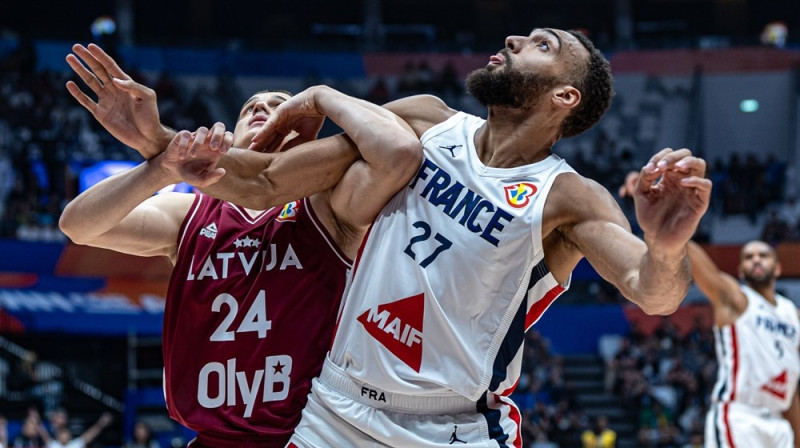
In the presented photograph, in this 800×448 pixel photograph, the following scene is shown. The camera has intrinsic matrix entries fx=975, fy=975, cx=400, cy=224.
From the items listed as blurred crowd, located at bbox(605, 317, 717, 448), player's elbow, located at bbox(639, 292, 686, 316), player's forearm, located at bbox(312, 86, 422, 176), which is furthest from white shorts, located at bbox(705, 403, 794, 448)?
blurred crowd, located at bbox(605, 317, 717, 448)

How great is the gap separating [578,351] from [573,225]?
16827mm

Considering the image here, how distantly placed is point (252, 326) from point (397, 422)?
71cm

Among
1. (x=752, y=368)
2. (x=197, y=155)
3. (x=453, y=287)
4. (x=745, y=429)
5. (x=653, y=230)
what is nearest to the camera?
(x=653, y=230)

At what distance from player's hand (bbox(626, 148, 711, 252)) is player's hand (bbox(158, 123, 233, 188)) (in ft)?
4.54

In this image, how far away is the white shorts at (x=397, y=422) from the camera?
11.3ft

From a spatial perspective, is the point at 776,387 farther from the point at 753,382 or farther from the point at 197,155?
the point at 197,155

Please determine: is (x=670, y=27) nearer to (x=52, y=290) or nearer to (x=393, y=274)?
(x=52, y=290)

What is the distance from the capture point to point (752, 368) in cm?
880

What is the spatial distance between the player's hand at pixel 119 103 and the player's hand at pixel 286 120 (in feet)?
1.65

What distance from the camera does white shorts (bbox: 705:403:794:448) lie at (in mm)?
8648

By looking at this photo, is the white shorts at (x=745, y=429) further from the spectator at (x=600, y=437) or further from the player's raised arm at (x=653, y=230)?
the spectator at (x=600, y=437)

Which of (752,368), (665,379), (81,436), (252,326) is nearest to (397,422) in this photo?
(252,326)

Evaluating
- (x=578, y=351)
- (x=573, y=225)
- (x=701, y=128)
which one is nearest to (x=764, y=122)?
(x=701, y=128)

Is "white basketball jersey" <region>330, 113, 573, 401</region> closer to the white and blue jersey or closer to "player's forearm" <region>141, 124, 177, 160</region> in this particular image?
"player's forearm" <region>141, 124, 177, 160</region>
